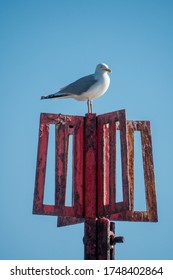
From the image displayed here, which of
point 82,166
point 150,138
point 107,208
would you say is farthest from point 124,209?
point 150,138

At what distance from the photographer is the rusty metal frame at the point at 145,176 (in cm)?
752

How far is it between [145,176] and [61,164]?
3.22ft

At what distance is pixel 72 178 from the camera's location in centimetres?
749

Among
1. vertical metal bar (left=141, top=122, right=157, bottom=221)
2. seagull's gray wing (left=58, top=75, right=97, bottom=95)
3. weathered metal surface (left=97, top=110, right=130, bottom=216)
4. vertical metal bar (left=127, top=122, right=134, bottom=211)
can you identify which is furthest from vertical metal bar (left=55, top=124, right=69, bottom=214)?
seagull's gray wing (left=58, top=75, right=97, bottom=95)

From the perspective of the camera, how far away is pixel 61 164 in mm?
7379

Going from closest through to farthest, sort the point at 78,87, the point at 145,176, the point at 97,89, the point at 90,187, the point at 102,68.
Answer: the point at 90,187 < the point at 145,176 < the point at 78,87 < the point at 97,89 < the point at 102,68

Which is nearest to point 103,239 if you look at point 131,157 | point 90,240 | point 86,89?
point 90,240

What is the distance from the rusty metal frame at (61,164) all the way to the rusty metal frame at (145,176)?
21.6 inches

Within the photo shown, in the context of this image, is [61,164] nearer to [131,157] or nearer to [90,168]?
[90,168]

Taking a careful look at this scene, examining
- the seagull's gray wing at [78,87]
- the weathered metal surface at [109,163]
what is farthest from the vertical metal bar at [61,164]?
the seagull's gray wing at [78,87]

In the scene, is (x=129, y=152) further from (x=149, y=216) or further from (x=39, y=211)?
(x=39, y=211)

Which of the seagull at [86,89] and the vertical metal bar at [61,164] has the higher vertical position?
the seagull at [86,89]

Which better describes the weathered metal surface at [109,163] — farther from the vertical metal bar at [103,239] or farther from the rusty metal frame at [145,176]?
the rusty metal frame at [145,176]
